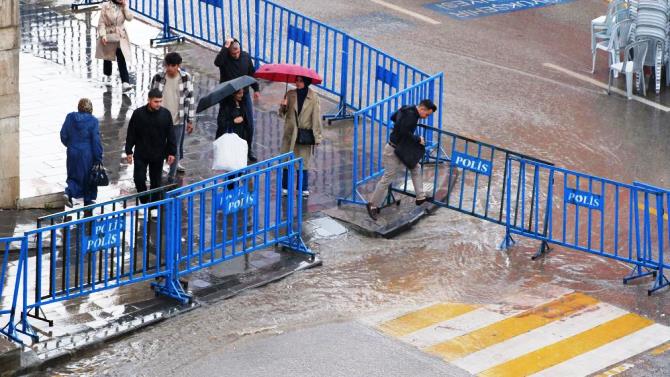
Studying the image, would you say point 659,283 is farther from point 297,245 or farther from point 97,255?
point 97,255

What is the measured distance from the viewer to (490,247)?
15.6m

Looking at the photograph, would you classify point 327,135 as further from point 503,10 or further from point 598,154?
point 503,10

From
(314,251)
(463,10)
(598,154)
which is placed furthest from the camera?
(463,10)

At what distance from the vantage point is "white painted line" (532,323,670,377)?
41.9ft

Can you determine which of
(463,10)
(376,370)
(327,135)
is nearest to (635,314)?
(376,370)

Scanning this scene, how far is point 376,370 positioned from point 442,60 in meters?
10.3

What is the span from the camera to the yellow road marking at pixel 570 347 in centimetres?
1275

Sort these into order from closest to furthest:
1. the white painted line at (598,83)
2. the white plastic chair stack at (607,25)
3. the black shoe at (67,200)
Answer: the black shoe at (67,200) → the white painted line at (598,83) → the white plastic chair stack at (607,25)

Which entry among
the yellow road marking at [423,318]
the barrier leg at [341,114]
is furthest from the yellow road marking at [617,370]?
the barrier leg at [341,114]

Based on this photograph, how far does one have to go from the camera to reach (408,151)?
51.8ft

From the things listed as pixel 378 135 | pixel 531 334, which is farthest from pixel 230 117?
pixel 531 334

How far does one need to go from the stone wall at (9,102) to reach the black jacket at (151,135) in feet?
4.60

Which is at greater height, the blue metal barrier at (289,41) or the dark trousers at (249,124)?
the blue metal barrier at (289,41)

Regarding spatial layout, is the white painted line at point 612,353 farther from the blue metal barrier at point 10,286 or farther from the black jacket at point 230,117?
the black jacket at point 230,117
